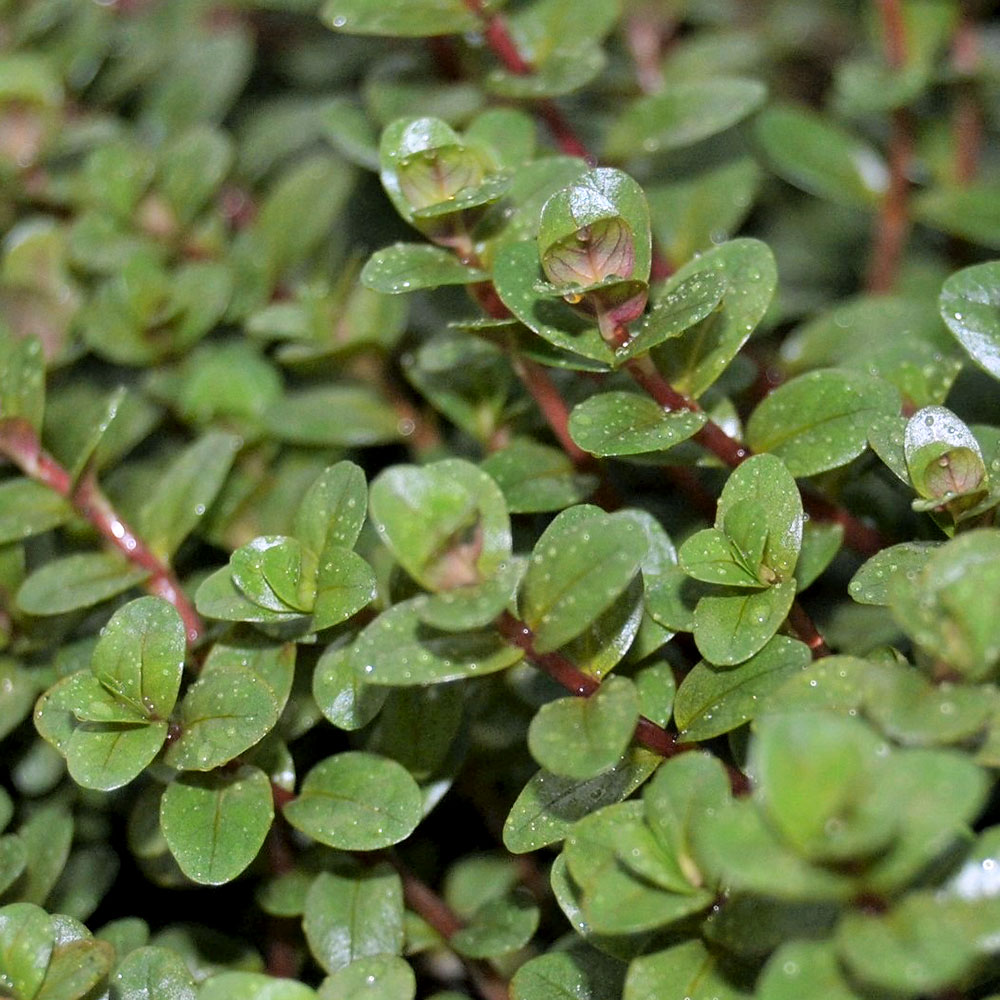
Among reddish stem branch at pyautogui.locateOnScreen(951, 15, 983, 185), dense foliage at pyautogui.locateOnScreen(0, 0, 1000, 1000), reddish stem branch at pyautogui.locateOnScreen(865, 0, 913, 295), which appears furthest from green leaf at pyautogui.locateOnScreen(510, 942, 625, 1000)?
reddish stem branch at pyautogui.locateOnScreen(951, 15, 983, 185)

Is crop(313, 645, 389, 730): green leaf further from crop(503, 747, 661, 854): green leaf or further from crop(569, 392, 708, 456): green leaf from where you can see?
crop(569, 392, 708, 456): green leaf

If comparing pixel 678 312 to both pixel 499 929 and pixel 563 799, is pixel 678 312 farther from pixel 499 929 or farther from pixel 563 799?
pixel 499 929

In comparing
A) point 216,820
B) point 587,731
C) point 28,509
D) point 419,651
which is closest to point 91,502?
point 28,509

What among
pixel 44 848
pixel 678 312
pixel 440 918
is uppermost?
pixel 678 312

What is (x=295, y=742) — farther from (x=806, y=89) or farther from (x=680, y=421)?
(x=806, y=89)

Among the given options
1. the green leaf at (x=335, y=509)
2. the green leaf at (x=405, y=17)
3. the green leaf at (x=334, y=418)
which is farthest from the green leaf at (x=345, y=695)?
the green leaf at (x=405, y=17)

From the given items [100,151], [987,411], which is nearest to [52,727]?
[100,151]
